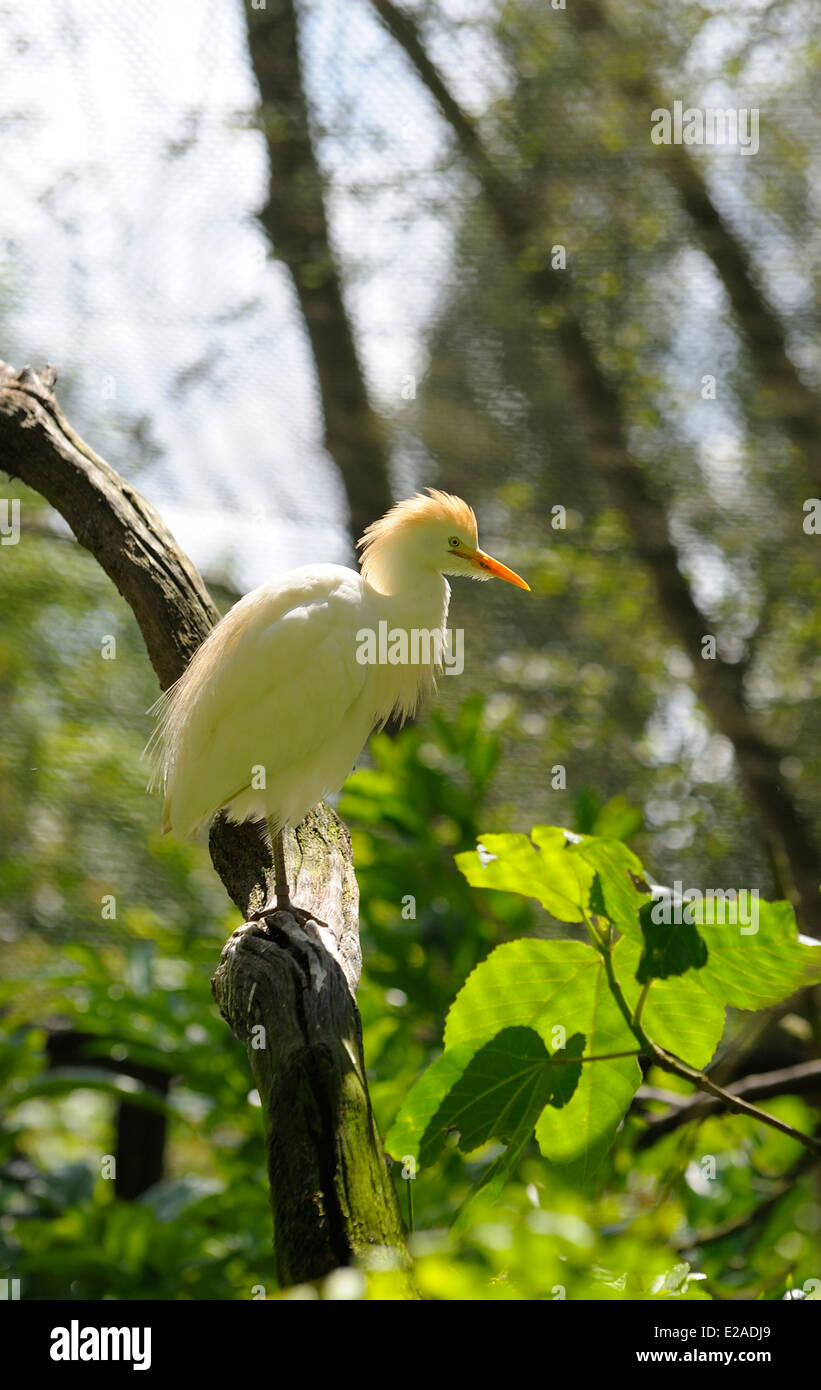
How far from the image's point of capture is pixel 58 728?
263 cm

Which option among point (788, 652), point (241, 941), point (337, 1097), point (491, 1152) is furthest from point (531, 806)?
point (337, 1097)

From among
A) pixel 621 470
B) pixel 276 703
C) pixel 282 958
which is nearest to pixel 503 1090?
pixel 282 958

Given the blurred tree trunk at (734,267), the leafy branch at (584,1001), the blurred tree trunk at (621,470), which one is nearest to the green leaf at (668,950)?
the leafy branch at (584,1001)

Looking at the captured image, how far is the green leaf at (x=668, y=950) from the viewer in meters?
0.57

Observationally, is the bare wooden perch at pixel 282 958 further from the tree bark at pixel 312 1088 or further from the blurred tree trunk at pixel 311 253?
the blurred tree trunk at pixel 311 253

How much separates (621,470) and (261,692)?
129 centimetres

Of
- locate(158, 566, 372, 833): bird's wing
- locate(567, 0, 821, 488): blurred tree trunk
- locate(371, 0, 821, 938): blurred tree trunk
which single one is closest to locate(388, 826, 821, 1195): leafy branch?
locate(158, 566, 372, 833): bird's wing

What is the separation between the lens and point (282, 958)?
2.94 feet

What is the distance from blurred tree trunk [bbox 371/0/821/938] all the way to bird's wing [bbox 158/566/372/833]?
1.14 m

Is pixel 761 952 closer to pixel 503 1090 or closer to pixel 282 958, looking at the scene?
pixel 503 1090

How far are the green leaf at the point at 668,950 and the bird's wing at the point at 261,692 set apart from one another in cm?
67

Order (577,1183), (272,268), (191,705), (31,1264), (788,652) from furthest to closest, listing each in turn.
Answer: (272,268) < (788,652) < (31,1264) < (191,705) < (577,1183)
